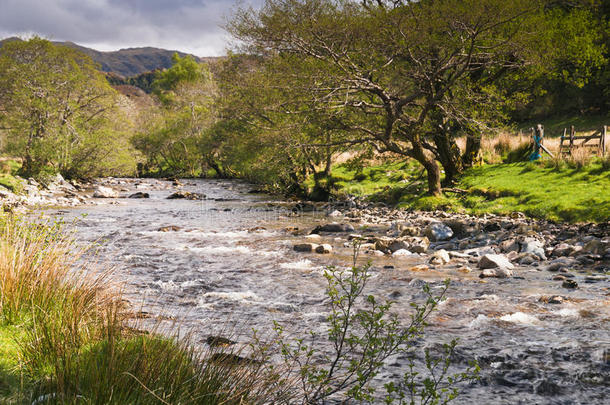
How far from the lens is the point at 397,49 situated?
18.6m

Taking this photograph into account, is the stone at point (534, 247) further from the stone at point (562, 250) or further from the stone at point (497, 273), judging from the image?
the stone at point (497, 273)

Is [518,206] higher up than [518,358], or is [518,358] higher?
[518,206]

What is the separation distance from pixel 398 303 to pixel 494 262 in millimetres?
3499

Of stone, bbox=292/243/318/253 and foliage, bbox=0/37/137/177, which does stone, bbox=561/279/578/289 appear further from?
foliage, bbox=0/37/137/177

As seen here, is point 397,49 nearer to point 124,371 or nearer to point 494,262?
point 494,262

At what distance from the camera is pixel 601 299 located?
26.0 ft

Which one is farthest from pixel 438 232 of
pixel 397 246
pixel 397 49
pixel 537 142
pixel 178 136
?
pixel 178 136

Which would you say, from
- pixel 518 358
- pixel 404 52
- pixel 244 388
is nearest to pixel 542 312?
pixel 518 358

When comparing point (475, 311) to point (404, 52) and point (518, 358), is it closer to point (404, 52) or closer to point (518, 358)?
point (518, 358)

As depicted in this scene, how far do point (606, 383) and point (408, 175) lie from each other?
22044 mm

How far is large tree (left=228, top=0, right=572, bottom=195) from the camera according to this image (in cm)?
1731

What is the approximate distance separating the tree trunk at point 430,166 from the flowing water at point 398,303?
23.6ft

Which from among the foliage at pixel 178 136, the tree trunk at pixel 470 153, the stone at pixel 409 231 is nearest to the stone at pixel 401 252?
the stone at pixel 409 231

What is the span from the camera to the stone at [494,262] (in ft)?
34.4
